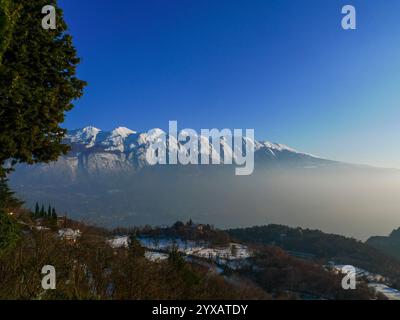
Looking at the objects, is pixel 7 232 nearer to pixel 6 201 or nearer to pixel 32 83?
pixel 6 201

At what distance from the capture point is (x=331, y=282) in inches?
5281

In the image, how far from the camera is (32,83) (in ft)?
52.4

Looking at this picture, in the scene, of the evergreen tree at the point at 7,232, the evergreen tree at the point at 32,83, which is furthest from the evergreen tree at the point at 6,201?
the evergreen tree at the point at 32,83

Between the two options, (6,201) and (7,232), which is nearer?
(7,232)

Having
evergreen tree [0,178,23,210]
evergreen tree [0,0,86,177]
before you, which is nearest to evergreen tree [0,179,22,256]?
evergreen tree [0,178,23,210]

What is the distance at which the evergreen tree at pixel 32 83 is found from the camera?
1419 centimetres

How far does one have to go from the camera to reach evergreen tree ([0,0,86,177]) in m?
14.2

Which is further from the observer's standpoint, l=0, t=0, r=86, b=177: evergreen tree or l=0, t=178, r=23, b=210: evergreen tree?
l=0, t=178, r=23, b=210: evergreen tree

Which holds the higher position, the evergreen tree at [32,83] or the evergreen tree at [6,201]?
the evergreen tree at [32,83]

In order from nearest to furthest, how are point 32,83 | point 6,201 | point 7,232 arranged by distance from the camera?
1. point 7,232
2. point 32,83
3. point 6,201

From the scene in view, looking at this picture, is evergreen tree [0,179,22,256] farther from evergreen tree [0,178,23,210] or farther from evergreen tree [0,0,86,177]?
evergreen tree [0,0,86,177]

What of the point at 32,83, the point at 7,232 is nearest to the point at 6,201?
the point at 7,232

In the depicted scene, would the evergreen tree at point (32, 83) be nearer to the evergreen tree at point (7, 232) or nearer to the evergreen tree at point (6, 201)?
the evergreen tree at point (6, 201)
